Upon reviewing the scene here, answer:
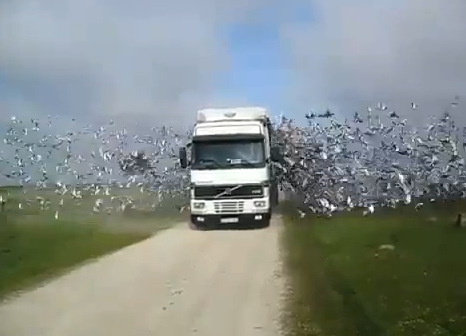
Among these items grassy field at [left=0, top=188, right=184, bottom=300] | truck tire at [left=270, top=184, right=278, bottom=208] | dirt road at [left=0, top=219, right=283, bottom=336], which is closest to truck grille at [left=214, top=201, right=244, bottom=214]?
truck tire at [left=270, top=184, right=278, bottom=208]

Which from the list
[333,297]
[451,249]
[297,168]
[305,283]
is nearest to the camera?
[333,297]

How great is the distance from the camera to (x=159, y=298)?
9172 millimetres

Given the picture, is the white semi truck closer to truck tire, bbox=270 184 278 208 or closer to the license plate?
the license plate

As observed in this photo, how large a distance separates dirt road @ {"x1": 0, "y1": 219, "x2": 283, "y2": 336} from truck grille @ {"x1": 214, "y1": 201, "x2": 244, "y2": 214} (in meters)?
4.94

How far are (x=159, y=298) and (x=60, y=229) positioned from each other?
24.1 ft

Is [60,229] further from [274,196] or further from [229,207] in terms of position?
[274,196]

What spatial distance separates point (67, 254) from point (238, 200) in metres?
6.93

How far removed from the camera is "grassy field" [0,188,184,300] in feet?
38.8

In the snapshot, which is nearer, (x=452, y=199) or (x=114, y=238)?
(x=452, y=199)

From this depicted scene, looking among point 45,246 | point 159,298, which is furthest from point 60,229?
point 159,298

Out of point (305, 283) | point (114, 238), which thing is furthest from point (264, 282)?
point (114, 238)

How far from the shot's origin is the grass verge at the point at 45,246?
36.2 feet

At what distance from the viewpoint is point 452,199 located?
39.2ft

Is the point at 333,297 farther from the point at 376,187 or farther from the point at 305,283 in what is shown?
the point at 376,187
